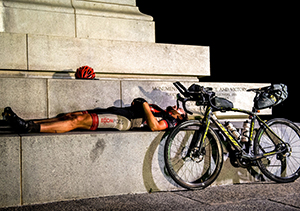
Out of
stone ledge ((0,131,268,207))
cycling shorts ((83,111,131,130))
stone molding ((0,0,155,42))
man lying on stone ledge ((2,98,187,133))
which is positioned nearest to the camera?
stone ledge ((0,131,268,207))

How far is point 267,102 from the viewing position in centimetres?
539

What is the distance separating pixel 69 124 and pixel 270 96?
3.12 metres

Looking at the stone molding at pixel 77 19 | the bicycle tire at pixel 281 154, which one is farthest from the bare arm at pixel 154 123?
the stone molding at pixel 77 19

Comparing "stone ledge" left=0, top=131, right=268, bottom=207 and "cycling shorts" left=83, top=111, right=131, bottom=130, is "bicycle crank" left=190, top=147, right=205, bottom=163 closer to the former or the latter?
"stone ledge" left=0, top=131, right=268, bottom=207

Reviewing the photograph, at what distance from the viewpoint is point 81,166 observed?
468cm

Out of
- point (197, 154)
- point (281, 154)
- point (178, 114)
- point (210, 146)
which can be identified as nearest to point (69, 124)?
point (178, 114)

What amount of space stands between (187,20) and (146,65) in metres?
6.81

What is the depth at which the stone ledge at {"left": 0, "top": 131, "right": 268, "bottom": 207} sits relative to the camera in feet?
14.2

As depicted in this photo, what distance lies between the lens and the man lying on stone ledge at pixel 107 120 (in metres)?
4.93

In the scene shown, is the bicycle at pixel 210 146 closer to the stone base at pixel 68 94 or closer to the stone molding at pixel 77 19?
the stone base at pixel 68 94

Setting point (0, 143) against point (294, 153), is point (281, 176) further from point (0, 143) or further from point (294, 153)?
point (0, 143)

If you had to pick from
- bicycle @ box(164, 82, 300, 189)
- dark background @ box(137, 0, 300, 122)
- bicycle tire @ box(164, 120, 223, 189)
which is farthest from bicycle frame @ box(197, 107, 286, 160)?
dark background @ box(137, 0, 300, 122)

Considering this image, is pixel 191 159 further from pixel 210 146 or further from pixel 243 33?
pixel 243 33

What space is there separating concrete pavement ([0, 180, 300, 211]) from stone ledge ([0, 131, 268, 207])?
0.51 feet
